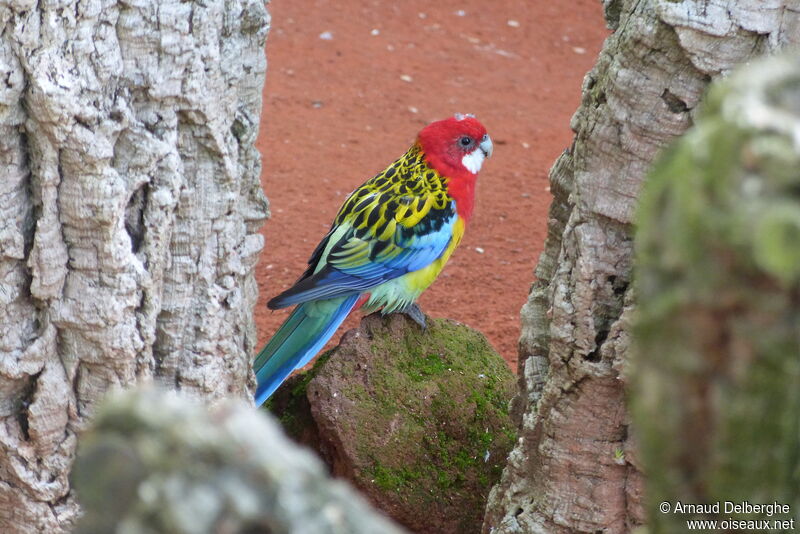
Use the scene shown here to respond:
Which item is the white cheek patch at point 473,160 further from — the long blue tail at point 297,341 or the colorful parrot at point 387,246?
the long blue tail at point 297,341

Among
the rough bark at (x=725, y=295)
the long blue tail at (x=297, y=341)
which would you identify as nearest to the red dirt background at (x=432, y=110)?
the long blue tail at (x=297, y=341)

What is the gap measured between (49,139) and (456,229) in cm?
199

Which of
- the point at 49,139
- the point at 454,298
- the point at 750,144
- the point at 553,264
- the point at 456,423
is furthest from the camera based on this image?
the point at 454,298

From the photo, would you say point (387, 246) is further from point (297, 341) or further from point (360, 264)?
point (297, 341)

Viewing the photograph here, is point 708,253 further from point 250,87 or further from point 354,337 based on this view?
point 354,337

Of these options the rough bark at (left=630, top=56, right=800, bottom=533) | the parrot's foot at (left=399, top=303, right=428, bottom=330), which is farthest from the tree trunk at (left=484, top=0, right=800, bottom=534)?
the rough bark at (left=630, top=56, right=800, bottom=533)

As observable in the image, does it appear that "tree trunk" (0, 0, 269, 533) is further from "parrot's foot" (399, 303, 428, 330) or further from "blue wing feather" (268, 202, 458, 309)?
"parrot's foot" (399, 303, 428, 330)

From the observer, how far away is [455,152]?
3.93 metres

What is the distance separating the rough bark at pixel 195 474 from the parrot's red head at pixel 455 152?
3.11 metres

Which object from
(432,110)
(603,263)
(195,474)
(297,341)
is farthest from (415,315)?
(432,110)

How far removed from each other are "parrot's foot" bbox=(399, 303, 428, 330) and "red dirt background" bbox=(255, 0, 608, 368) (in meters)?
0.90

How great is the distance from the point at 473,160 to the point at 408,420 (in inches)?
47.9

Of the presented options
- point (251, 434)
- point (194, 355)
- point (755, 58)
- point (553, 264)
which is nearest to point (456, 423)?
point (553, 264)

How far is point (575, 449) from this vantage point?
266 centimetres
